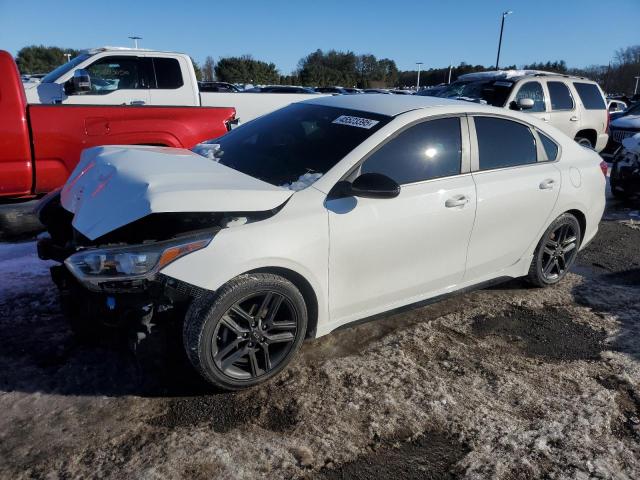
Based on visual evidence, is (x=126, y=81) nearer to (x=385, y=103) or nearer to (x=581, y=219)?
(x=385, y=103)

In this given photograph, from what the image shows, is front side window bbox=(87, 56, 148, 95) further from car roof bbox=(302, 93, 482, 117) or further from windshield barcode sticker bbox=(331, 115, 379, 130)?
windshield barcode sticker bbox=(331, 115, 379, 130)

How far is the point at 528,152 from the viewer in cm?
424

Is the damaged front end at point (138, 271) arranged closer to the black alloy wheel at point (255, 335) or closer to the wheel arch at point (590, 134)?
the black alloy wheel at point (255, 335)

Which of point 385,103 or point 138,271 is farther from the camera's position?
point 385,103

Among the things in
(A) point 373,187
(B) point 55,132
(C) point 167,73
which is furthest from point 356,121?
(C) point 167,73

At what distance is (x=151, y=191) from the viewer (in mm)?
2652

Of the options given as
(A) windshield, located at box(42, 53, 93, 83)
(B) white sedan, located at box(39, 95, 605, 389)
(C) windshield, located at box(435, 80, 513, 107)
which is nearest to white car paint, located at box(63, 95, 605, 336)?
(B) white sedan, located at box(39, 95, 605, 389)

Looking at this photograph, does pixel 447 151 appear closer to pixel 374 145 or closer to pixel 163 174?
pixel 374 145

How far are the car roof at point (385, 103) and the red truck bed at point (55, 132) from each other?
2418mm

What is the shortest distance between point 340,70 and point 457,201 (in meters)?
63.3

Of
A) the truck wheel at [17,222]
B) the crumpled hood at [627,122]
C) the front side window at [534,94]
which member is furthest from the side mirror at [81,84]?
the crumpled hood at [627,122]

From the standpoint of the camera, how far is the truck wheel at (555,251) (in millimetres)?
4441

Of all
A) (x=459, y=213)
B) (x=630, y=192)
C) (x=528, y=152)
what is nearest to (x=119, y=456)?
(x=459, y=213)

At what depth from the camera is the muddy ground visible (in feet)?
8.02
